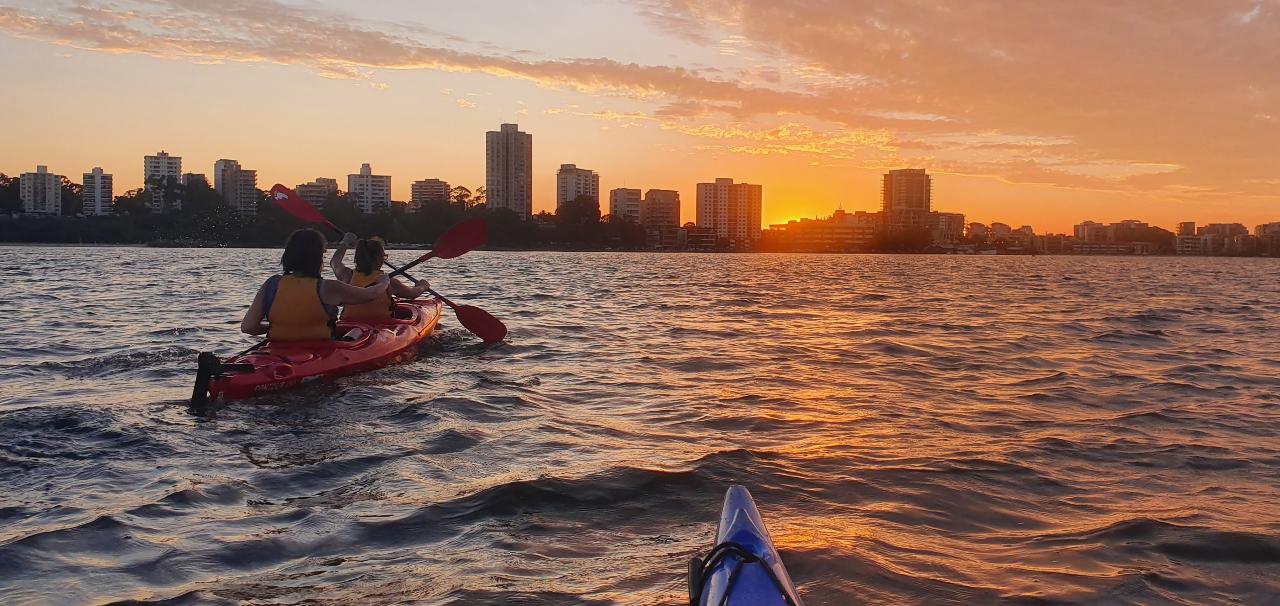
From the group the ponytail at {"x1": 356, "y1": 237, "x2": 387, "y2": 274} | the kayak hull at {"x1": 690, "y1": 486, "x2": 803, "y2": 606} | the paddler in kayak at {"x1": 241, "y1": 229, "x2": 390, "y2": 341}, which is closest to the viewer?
the kayak hull at {"x1": 690, "y1": 486, "x2": 803, "y2": 606}

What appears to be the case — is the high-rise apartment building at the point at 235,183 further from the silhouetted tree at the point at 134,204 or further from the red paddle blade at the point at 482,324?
the red paddle blade at the point at 482,324

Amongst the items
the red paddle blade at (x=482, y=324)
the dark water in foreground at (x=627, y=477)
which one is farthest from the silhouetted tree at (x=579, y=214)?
the dark water in foreground at (x=627, y=477)

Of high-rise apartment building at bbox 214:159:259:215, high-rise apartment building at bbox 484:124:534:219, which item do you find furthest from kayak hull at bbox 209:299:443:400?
high-rise apartment building at bbox 484:124:534:219

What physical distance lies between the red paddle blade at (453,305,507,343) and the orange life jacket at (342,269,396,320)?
132 centimetres

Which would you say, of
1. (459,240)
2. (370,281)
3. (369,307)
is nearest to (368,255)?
(370,281)

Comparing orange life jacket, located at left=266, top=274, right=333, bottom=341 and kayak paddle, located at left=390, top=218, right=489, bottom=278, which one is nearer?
orange life jacket, located at left=266, top=274, right=333, bottom=341

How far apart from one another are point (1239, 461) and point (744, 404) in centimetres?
336

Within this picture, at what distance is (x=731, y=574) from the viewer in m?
2.36

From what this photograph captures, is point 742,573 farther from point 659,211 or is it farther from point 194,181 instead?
point 659,211

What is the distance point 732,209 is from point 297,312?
631 ft

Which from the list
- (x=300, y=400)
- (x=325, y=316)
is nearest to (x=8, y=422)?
(x=300, y=400)

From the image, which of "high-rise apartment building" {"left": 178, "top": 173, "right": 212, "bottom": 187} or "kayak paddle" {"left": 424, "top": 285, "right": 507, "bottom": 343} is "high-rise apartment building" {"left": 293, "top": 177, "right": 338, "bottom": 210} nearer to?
"high-rise apartment building" {"left": 178, "top": 173, "right": 212, "bottom": 187}

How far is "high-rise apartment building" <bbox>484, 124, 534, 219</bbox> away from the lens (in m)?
158

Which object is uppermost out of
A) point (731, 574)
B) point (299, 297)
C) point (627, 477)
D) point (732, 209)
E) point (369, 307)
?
point (732, 209)
